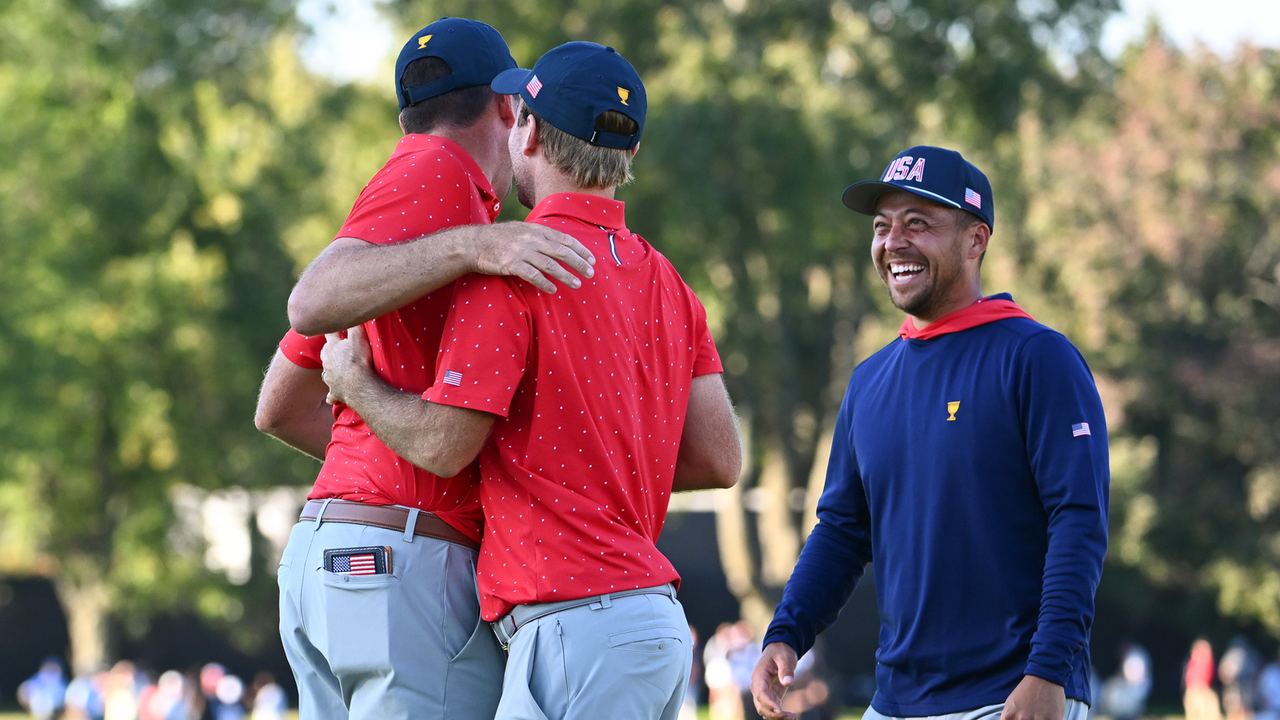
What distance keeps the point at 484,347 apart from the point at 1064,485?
151 centimetres

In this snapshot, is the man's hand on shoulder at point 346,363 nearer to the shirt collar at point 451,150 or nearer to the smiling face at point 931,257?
the shirt collar at point 451,150

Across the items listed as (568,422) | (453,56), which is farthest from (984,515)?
(453,56)

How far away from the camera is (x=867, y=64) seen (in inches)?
884

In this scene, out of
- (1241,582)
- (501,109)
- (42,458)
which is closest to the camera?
(501,109)

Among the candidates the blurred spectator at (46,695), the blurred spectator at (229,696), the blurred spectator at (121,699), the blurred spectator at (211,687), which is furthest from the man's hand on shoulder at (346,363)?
the blurred spectator at (46,695)

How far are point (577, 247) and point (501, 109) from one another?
59 cm

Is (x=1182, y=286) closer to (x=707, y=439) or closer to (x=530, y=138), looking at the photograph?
(x=707, y=439)

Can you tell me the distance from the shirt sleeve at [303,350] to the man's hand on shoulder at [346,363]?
24 centimetres

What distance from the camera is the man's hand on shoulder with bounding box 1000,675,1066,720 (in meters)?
3.21

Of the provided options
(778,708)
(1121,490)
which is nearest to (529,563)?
(778,708)

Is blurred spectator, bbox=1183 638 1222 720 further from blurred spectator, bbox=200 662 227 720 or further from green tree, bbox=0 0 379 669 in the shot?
blurred spectator, bbox=200 662 227 720

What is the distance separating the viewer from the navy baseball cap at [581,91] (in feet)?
9.95

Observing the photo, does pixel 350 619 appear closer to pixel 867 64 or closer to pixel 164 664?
pixel 867 64

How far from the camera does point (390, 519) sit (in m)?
3.03
